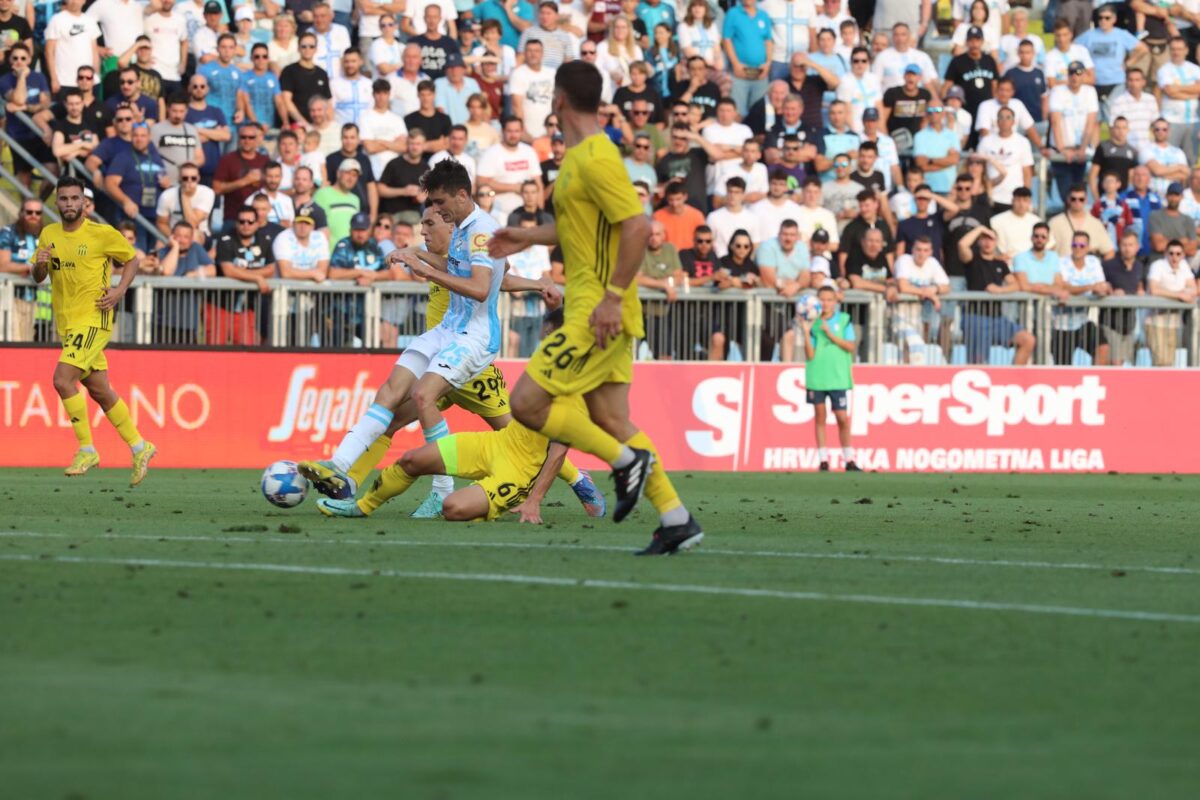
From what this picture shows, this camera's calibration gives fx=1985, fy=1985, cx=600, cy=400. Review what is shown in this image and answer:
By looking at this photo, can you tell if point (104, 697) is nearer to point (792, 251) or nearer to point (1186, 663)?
point (1186, 663)

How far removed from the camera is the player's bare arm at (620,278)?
8906 millimetres

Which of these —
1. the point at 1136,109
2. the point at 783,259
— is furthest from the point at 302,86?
the point at 1136,109

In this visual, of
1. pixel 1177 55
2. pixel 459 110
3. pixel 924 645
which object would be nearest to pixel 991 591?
pixel 924 645

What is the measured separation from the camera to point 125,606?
7.22 m

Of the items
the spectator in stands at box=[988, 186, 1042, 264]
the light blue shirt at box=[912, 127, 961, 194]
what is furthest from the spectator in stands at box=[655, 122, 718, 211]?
the spectator in stands at box=[988, 186, 1042, 264]

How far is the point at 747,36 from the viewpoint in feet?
86.2

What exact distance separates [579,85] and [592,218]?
25.4 inches

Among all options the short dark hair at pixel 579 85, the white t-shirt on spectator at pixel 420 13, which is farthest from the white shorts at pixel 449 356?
the white t-shirt on spectator at pixel 420 13

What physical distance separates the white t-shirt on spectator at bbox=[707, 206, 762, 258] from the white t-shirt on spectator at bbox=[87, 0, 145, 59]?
21.6 feet

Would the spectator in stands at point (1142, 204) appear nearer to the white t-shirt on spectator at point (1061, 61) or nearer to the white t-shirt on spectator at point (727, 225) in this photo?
the white t-shirt on spectator at point (1061, 61)

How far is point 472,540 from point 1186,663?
15.9ft

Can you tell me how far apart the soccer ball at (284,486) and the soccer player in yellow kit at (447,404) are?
0.96ft

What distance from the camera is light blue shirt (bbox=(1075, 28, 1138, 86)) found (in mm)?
28031

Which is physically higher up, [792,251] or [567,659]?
[792,251]
